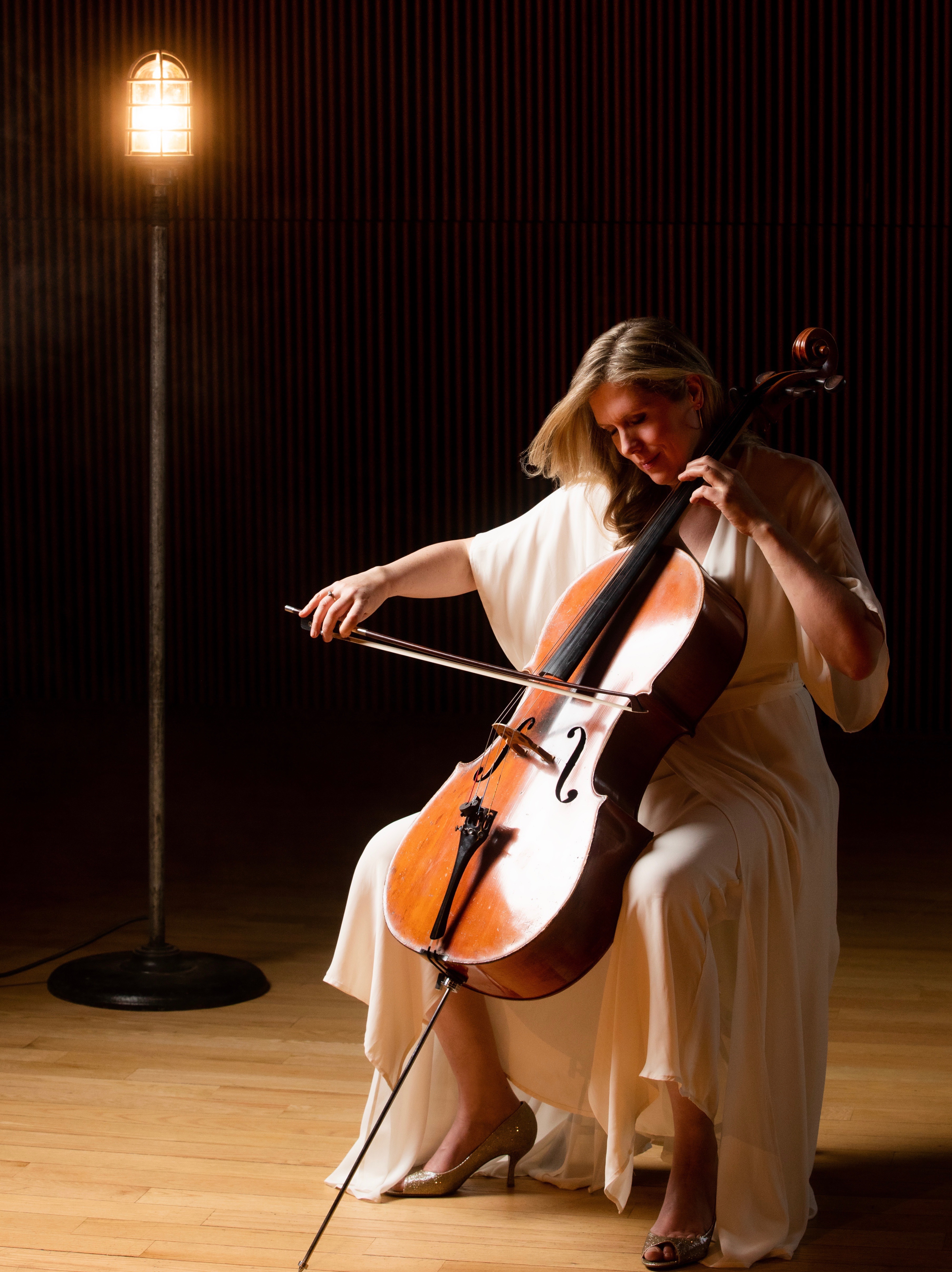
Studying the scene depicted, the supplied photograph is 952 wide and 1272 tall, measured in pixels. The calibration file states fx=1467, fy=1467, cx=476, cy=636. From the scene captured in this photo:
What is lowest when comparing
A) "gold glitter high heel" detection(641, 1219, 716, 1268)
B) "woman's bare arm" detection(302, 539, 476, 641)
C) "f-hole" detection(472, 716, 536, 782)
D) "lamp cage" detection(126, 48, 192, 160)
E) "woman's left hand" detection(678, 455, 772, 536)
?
"gold glitter high heel" detection(641, 1219, 716, 1268)

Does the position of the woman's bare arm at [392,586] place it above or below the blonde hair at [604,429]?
below

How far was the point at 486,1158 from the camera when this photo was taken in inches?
82.8

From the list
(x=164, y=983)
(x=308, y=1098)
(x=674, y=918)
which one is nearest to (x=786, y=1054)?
(x=674, y=918)

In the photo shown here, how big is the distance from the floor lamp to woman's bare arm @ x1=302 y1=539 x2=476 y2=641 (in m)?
0.85

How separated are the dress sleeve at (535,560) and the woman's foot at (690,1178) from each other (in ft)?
2.45

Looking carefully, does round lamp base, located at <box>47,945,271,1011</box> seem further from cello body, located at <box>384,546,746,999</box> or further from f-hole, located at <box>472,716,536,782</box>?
f-hole, located at <box>472,716,536,782</box>

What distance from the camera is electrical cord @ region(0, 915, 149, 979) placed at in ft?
10.3

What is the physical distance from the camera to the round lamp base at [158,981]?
2930 mm

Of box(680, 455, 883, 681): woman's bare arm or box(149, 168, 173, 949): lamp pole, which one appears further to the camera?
box(149, 168, 173, 949): lamp pole

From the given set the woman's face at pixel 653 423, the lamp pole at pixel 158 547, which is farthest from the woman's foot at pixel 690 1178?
the lamp pole at pixel 158 547

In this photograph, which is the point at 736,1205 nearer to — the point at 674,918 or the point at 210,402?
the point at 674,918

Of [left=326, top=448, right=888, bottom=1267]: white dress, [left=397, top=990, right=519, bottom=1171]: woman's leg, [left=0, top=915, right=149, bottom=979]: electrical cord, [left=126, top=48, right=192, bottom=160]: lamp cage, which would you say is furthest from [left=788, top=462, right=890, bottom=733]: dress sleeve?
[left=0, top=915, right=149, bottom=979]: electrical cord

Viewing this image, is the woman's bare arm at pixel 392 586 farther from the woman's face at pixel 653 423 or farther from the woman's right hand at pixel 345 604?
the woman's face at pixel 653 423

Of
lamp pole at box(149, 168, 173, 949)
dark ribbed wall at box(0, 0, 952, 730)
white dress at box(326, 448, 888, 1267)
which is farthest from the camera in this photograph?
dark ribbed wall at box(0, 0, 952, 730)
